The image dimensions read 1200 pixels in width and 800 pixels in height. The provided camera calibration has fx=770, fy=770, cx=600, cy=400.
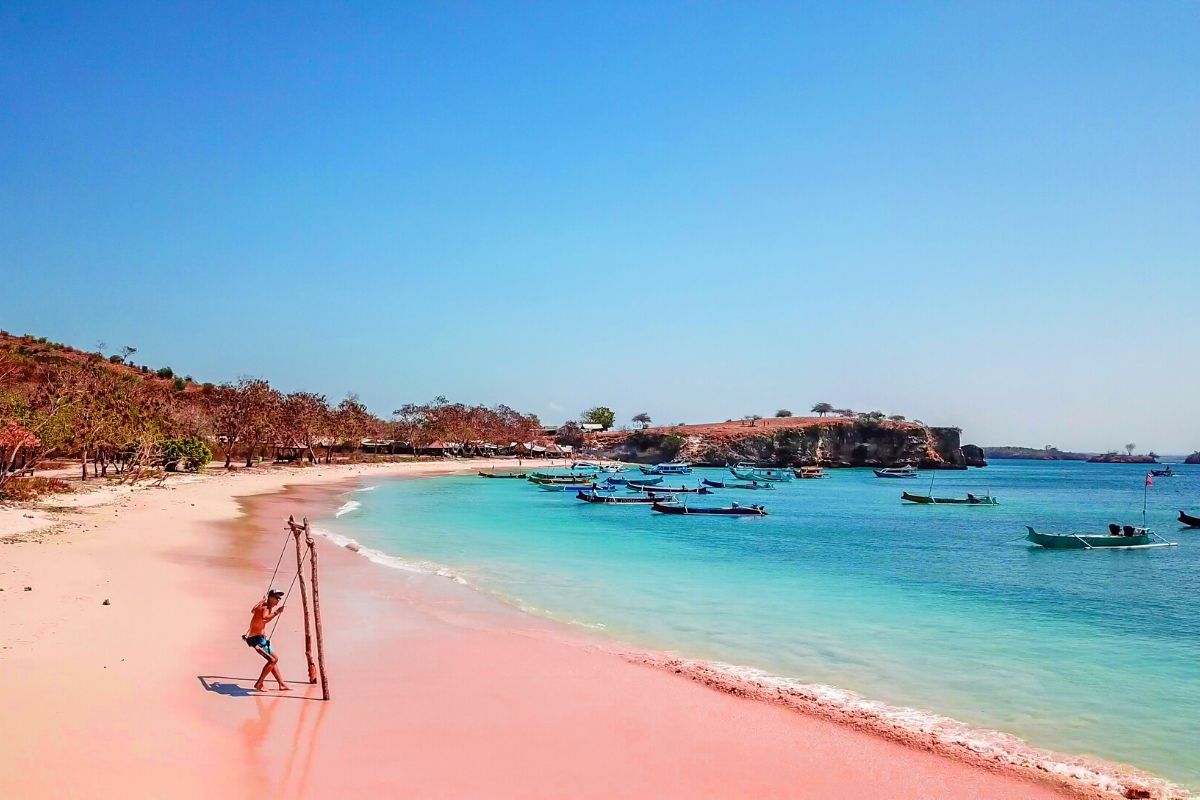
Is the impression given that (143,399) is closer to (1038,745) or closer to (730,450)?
(1038,745)

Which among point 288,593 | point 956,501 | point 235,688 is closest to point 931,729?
point 235,688

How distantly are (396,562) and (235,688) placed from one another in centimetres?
1420

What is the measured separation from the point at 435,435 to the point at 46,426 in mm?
91388

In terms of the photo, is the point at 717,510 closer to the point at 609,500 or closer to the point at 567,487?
the point at 609,500

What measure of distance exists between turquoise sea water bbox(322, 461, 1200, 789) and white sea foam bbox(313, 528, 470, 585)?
71 cm

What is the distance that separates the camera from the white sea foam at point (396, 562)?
78.4ft

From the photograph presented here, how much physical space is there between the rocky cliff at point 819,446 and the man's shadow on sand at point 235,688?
13405cm

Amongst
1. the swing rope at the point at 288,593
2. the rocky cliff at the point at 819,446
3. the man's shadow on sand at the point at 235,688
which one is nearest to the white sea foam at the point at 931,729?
the man's shadow on sand at the point at 235,688

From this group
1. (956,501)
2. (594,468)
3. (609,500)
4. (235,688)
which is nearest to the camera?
(235,688)

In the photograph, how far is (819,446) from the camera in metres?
141

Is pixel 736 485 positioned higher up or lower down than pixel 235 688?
lower down

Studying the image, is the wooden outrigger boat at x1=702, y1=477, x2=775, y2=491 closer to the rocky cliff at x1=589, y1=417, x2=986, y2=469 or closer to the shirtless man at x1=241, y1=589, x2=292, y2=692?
the rocky cliff at x1=589, y1=417, x2=986, y2=469

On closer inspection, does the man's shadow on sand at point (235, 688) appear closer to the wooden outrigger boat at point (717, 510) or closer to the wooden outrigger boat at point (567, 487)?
the wooden outrigger boat at point (717, 510)

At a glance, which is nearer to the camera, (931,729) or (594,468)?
(931,729)
